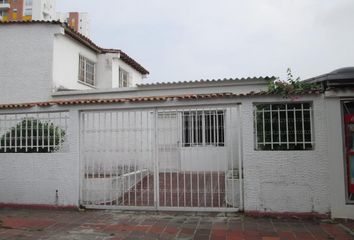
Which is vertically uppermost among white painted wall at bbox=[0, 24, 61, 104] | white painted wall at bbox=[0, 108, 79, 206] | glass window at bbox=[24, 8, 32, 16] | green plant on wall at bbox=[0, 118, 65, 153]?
glass window at bbox=[24, 8, 32, 16]

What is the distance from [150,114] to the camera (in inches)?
311

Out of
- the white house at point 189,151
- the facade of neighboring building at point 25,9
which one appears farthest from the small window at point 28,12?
the white house at point 189,151

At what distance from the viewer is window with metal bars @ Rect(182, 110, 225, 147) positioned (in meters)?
7.20

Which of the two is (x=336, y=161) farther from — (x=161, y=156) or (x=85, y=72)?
(x=85, y=72)

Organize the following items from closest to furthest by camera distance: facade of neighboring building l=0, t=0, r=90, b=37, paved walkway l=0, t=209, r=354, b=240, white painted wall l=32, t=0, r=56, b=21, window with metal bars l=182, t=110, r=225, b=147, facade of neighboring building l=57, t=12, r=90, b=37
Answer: paved walkway l=0, t=209, r=354, b=240 < window with metal bars l=182, t=110, r=225, b=147 < white painted wall l=32, t=0, r=56, b=21 < facade of neighboring building l=0, t=0, r=90, b=37 < facade of neighboring building l=57, t=12, r=90, b=37

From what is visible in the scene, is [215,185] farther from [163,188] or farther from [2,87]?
[2,87]

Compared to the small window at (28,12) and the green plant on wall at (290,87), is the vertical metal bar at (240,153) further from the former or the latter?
the small window at (28,12)

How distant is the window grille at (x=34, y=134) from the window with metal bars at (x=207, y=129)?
9.56 feet

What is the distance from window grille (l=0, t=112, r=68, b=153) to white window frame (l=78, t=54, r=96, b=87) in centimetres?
617

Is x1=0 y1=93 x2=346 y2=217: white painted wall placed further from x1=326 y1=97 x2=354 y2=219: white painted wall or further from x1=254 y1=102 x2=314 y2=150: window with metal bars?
x1=254 y1=102 x2=314 y2=150: window with metal bars

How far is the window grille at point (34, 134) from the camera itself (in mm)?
7895

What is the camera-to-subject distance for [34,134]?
8.08m

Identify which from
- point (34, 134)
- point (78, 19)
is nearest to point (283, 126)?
point (34, 134)

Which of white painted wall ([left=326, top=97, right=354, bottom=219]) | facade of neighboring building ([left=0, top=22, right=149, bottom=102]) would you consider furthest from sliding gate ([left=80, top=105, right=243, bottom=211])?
facade of neighboring building ([left=0, top=22, right=149, bottom=102])
